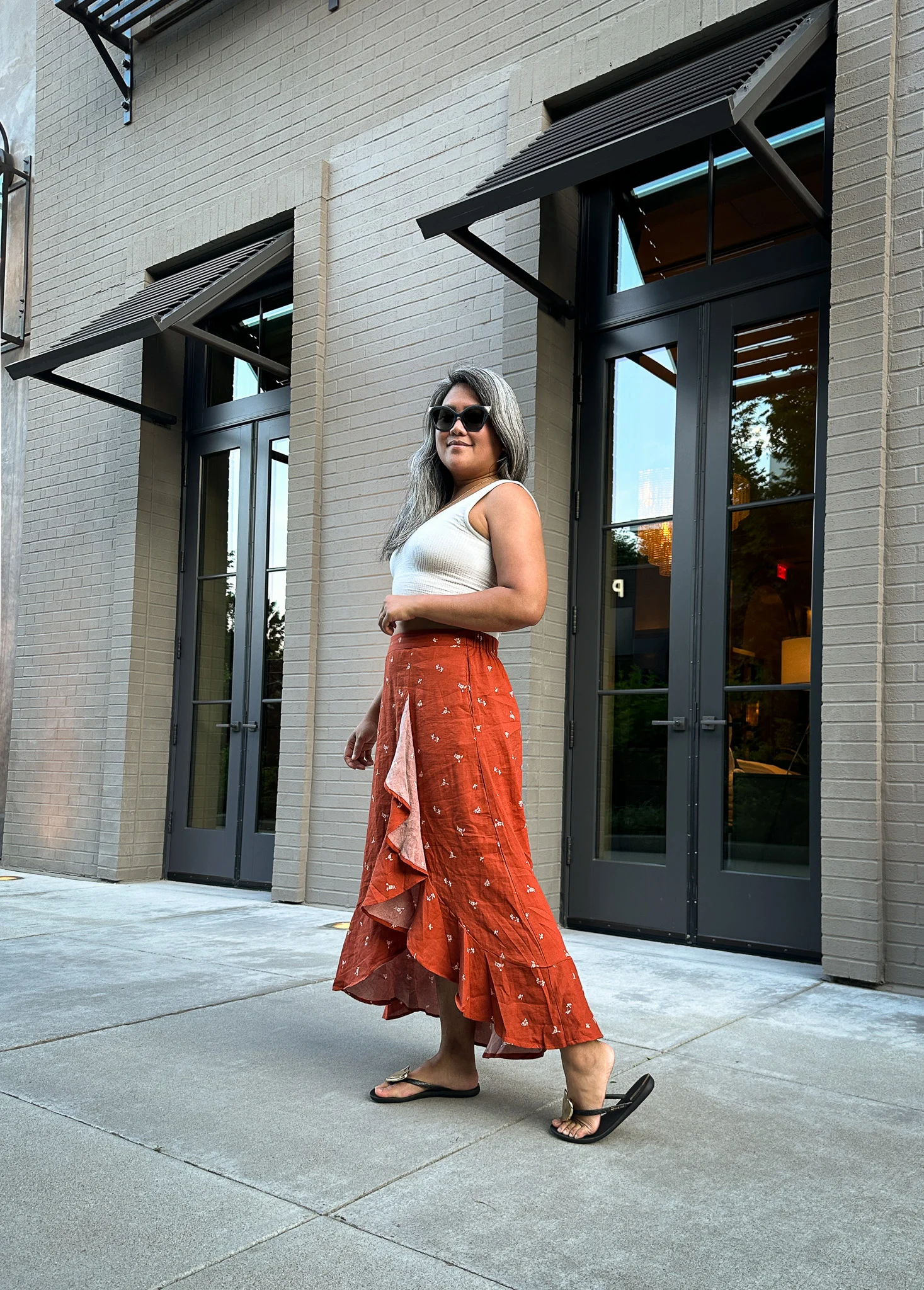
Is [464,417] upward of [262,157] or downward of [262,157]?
downward

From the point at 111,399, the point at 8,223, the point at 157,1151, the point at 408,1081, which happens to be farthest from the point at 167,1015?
the point at 8,223

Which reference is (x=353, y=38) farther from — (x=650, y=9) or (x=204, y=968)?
(x=204, y=968)

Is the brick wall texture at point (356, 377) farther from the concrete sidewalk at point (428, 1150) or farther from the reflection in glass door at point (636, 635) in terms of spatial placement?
the concrete sidewalk at point (428, 1150)

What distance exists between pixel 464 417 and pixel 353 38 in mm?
4802

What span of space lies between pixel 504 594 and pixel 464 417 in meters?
0.47

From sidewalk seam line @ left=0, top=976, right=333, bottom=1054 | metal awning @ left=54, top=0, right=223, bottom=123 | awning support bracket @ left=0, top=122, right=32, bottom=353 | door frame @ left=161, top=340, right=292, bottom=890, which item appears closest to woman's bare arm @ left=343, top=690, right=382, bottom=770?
sidewalk seam line @ left=0, top=976, right=333, bottom=1054

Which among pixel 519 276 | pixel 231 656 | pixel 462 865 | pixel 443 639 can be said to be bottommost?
pixel 462 865

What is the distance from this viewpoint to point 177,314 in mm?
5773

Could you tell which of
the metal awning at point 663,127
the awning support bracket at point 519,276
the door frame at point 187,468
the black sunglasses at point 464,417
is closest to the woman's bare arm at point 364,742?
the black sunglasses at point 464,417

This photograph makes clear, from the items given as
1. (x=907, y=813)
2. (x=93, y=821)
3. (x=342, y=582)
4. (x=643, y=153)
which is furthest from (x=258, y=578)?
(x=907, y=813)

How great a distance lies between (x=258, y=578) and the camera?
678cm

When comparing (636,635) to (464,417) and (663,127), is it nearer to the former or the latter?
(663,127)

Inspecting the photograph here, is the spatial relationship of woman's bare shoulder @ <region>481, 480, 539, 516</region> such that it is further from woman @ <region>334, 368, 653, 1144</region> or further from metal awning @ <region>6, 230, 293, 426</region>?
metal awning @ <region>6, 230, 293, 426</region>

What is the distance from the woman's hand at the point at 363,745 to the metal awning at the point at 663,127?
2522mm
